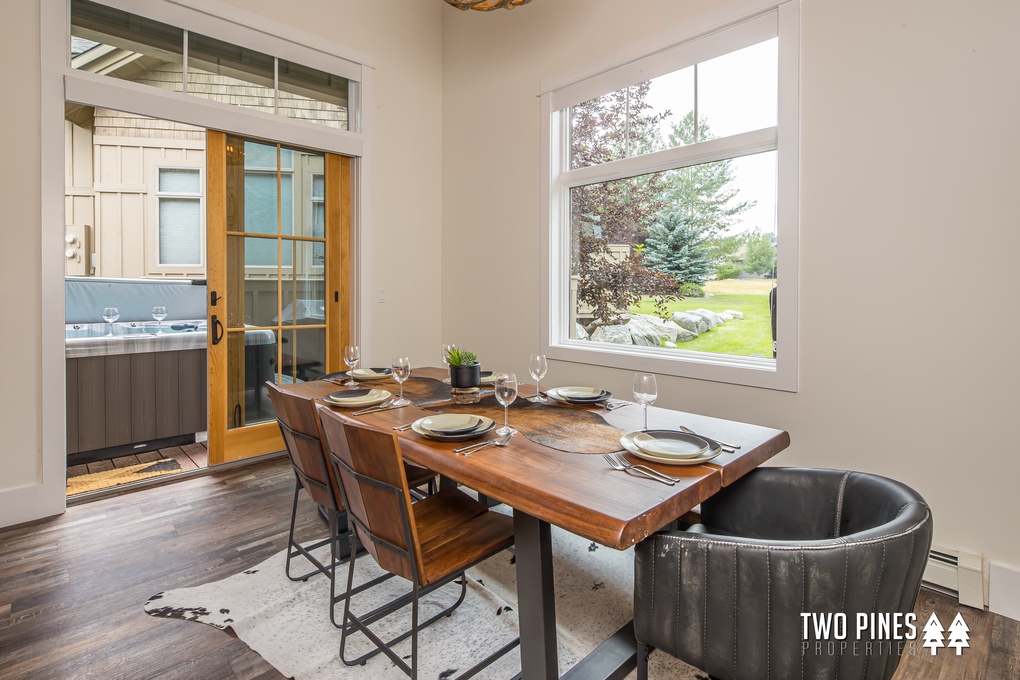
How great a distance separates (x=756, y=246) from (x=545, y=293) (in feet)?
4.69

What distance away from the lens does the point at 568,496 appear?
1162 millimetres

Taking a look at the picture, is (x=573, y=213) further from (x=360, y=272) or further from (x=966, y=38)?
(x=966, y=38)

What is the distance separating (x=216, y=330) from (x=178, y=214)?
11.1 ft

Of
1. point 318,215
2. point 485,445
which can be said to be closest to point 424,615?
point 485,445

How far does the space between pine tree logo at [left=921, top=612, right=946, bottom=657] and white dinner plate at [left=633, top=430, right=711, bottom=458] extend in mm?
1163

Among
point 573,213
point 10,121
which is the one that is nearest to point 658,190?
point 573,213

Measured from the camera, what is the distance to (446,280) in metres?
4.44

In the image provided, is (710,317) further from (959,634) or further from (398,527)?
(398,527)

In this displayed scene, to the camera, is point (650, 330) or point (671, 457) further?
point (650, 330)

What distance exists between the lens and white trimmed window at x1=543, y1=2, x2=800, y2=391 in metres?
2.49

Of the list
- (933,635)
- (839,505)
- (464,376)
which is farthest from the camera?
(464,376)

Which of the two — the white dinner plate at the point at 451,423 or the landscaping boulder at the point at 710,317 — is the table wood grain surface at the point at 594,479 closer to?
the white dinner plate at the point at 451,423

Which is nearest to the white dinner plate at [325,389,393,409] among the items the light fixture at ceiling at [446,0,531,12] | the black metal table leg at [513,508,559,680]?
the black metal table leg at [513,508,559,680]

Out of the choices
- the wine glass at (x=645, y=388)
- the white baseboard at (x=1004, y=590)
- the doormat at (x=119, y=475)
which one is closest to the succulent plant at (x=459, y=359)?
the wine glass at (x=645, y=388)
